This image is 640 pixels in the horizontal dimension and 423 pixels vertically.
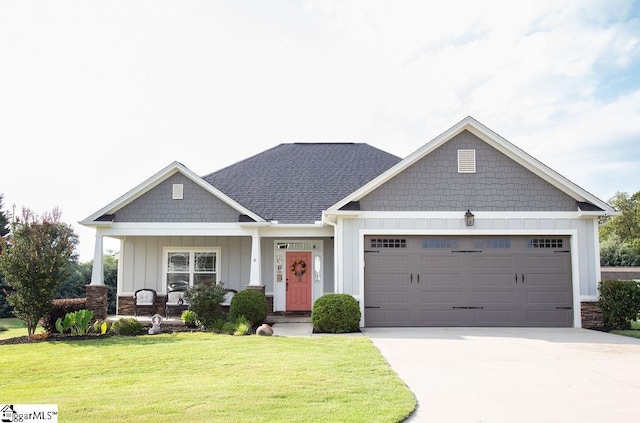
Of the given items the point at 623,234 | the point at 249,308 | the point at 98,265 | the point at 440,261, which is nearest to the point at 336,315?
the point at 249,308

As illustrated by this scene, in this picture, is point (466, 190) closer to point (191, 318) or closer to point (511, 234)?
point (511, 234)

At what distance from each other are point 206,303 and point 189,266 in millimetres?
4336

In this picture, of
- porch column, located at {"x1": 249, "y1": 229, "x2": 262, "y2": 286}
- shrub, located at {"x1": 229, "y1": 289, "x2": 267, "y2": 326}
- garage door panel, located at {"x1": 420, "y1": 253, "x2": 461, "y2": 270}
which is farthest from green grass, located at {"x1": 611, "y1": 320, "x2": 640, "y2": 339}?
porch column, located at {"x1": 249, "y1": 229, "x2": 262, "y2": 286}

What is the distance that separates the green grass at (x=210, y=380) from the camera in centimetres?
603

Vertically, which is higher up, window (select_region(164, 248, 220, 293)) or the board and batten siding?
the board and batten siding

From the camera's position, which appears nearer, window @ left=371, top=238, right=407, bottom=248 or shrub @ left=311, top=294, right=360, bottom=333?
shrub @ left=311, top=294, right=360, bottom=333

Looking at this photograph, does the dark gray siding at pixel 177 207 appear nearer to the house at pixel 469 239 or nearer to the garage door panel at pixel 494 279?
the house at pixel 469 239

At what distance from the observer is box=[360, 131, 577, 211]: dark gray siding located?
1463 centimetres

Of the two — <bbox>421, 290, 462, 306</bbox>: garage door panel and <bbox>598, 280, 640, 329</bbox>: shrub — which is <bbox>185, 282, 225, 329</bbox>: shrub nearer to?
<bbox>421, 290, 462, 306</bbox>: garage door panel

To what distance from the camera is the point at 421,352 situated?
33.6ft

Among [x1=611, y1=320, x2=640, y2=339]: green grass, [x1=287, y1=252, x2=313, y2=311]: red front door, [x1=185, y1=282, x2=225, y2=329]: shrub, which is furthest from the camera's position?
[x1=287, y1=252, x2=313, y2=311]: red front door

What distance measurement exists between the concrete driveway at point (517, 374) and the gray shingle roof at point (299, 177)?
19.9ft

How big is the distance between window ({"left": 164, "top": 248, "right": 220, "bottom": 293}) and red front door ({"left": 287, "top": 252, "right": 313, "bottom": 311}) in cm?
252

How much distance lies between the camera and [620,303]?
13836mm
